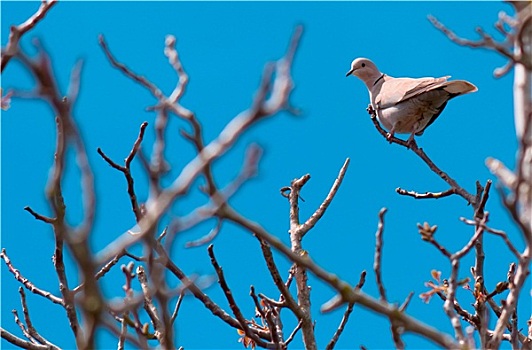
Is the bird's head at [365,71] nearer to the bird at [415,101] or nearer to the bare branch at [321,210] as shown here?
the bird at [415,101]

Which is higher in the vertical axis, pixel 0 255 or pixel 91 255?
pixel 0 255

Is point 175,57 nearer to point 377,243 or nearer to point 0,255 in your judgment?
point 377,243

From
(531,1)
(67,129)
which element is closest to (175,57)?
(67,129)

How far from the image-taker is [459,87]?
734 centimetres

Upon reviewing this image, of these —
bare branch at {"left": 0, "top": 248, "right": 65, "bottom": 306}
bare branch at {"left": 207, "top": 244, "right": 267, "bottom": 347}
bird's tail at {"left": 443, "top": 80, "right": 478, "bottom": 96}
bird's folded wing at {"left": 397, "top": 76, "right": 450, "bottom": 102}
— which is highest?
bird's folded wing at {"left": 397, "top": 76, "right": 450, "bottom": 102}

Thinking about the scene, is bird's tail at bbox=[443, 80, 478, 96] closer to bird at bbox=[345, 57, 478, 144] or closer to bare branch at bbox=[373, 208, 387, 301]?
bird at bbox=[345, 57, 478, 144]

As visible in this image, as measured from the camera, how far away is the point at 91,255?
1499 millimetres

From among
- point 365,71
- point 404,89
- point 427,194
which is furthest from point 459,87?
point 427,194

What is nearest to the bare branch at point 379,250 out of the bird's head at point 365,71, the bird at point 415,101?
the bird at point 415,101

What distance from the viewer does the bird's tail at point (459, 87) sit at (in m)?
7.29

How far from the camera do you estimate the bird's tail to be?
23.9 feet

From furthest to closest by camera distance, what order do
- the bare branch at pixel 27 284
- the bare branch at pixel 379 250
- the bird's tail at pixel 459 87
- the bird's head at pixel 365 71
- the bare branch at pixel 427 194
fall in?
the bird's head at pixel 365 71, the bird's tail at pixel 459 87, the bare branch at pixel 427 194, the bare branch at pixel 27 284, the bare branch at pixel 379 250

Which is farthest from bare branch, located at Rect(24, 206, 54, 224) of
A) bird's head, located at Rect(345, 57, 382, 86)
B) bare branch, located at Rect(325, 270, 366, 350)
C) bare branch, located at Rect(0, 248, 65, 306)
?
bird's head, located at Rect(345, 57, 382, 86)

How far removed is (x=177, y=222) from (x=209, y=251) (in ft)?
5.24
